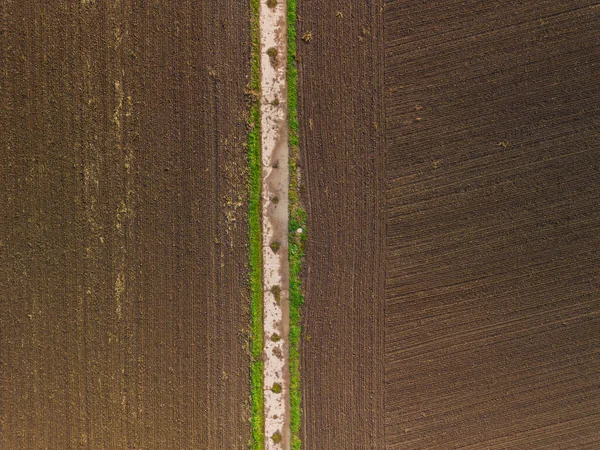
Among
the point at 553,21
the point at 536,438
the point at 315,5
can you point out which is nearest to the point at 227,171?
the point at 315,5

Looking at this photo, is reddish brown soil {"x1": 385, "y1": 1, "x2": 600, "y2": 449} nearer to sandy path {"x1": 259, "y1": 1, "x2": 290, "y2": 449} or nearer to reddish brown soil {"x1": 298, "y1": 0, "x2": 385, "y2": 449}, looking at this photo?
reddish brown soil {"x1": 298, "y1": 0, "x2": 385, "y2": 449}

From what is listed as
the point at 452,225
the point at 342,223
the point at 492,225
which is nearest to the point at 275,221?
the point at 342,223

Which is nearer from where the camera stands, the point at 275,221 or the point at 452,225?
the point at 452,225

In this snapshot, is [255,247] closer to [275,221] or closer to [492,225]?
[275,221]

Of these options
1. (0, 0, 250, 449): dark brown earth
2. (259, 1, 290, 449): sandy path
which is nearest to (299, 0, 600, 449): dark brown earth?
(259, 1, 290, 449): sandy path

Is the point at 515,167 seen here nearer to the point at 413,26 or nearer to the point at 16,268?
the point at 413,26

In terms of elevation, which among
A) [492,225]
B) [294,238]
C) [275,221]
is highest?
[275,221]
